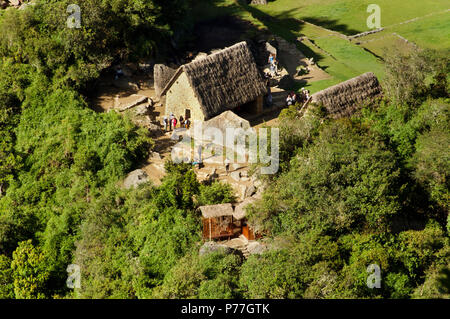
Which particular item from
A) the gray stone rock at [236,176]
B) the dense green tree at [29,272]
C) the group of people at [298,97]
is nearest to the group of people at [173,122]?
the gray stone rock at [236,176]

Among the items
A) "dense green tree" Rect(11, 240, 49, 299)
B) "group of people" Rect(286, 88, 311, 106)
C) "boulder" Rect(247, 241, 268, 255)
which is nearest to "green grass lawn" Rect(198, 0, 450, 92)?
"group of people" Rect(286, 88, 311, 106)

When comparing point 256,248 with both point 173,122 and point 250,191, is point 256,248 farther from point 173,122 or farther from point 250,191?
point 173,122

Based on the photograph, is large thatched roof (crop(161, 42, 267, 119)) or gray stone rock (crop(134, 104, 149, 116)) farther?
gray stone rock (crop(134, 104, 149, 116))

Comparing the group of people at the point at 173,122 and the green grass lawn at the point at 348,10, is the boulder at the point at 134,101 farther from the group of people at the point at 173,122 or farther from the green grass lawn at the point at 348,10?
the green grass lawn at the point at 348,10

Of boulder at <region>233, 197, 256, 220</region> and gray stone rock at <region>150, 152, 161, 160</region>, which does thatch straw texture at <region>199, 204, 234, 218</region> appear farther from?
gray stone rock at <region>150, 152, 161, 160</region>

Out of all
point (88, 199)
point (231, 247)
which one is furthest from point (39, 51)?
point (231, 247)

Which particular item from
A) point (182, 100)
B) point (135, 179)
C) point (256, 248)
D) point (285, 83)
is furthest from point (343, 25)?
point (256, 248)

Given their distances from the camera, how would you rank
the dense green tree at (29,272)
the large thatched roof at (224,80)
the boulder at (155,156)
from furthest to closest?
the large thatched roof at (224,80) → the boulder at (155,156) → the dense green tree at (29,272)
